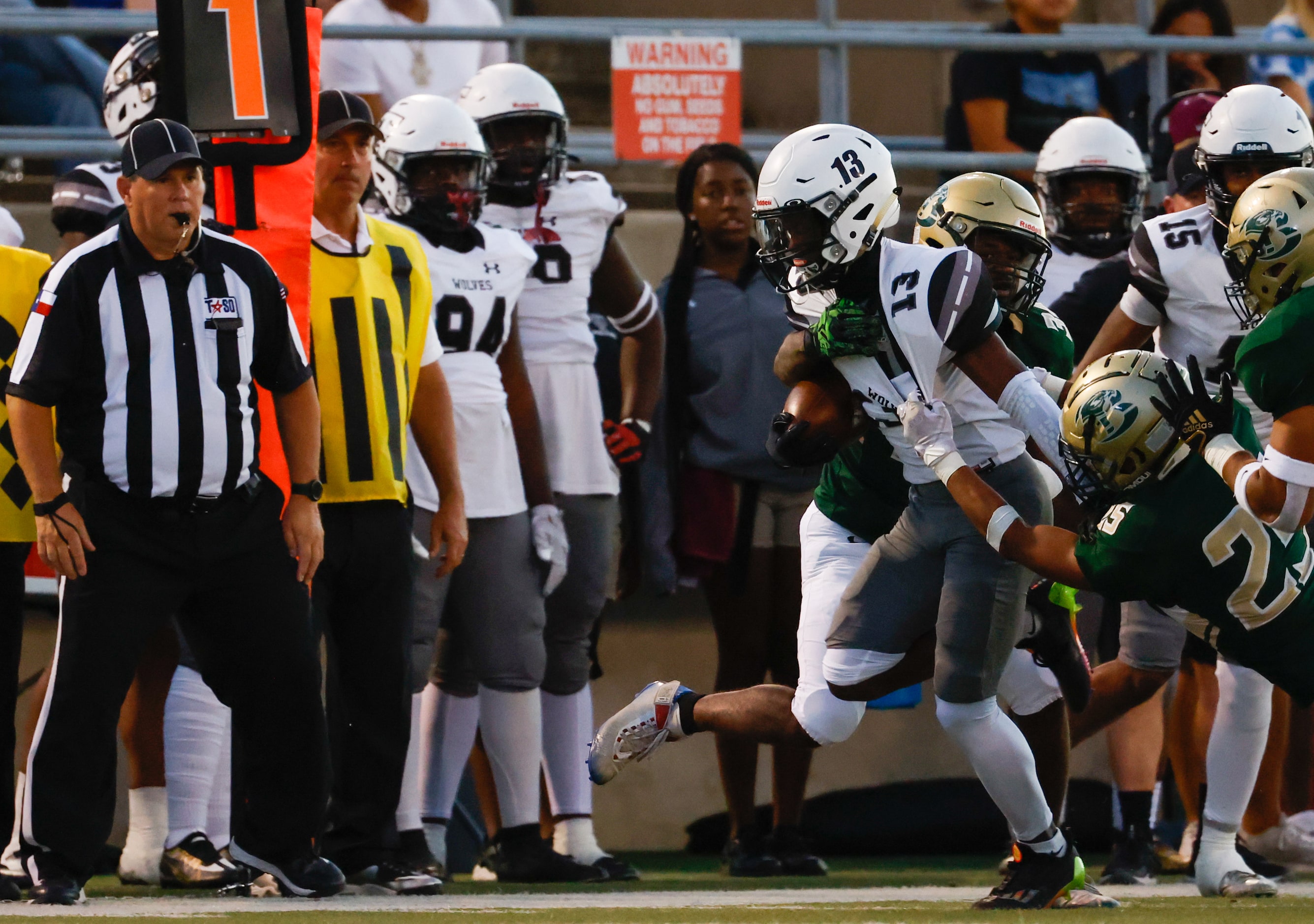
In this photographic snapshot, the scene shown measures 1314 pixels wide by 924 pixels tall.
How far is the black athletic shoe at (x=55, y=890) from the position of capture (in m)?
4.55

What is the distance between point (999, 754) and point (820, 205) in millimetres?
1262

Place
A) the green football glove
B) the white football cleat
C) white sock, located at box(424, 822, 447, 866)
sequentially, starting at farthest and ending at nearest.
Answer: white sock, located at box(424, 822, 447, 866)
the white football cleat
the green football glove

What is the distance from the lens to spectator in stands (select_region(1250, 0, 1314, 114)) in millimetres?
7895

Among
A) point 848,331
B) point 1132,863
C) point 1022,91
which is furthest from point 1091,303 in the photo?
point 848,331

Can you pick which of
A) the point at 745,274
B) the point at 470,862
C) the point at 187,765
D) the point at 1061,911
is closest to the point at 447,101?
the point at 745,274

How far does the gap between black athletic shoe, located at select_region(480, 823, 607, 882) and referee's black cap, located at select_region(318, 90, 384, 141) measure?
1.95 meters

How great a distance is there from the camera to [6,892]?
185 inches

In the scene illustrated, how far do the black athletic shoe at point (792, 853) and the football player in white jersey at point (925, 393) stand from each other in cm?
131

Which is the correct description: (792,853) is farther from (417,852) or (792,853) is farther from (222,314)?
(222,314)

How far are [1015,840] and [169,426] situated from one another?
6.94 ft

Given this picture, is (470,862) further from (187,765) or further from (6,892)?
(6,892)

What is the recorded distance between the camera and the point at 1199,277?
5.60 m

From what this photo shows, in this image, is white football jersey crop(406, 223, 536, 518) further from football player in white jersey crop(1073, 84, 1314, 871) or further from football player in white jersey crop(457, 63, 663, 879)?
football player in white jersey crop(1073, 84, 1314, 871)

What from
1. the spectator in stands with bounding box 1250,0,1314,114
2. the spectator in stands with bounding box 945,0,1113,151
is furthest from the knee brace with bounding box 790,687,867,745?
the spectator in stands with bounding box 1250,0,1314,114
